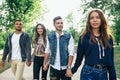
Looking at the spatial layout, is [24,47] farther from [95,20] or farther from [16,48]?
[95,20]

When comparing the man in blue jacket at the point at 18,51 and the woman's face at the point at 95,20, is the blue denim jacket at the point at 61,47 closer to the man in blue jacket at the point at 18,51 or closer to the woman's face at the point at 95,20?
the man in blue jacket at the point at 18,51

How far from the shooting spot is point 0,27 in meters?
52.8

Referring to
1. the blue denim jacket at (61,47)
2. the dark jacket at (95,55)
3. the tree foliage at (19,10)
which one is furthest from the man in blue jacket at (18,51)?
the tree foliage at (19,10)

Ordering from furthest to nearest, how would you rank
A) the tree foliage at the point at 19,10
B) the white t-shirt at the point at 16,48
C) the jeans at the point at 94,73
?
the tree foliage at the point at 19,10, the white t-shirt at the point at 16,48, the jeans at the point at 94,73

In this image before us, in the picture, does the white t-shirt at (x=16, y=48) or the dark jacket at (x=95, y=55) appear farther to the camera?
the white t-shirt at (x=16, y=48)

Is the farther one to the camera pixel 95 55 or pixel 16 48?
pixel 16 48

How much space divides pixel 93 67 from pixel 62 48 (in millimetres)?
2349

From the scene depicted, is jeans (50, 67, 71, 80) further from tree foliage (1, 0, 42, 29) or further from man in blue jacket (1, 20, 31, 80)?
tree foliage (1, 0, 42, 29)

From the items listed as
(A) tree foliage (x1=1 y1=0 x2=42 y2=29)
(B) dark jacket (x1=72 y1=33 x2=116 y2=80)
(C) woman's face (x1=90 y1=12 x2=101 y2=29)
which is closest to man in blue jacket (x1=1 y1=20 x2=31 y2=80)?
(B) dark jacket (x1=72 y1=33 x2=116 y2=80)

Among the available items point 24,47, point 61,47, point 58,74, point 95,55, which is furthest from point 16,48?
point 95,55

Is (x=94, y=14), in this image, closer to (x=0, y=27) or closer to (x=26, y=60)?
(x=26, y=60)

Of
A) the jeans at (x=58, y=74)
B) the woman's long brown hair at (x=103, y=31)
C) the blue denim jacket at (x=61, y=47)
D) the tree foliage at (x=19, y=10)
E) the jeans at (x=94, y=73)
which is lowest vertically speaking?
the jeans at (x=58, y=74)

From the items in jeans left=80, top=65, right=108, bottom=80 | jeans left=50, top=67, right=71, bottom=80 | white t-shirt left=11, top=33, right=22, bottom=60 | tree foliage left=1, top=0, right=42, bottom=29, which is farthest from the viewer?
tree foliage left=1, top=0, right=42, bottom=29

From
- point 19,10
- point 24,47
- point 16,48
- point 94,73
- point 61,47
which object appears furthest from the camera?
→ point 19,10
